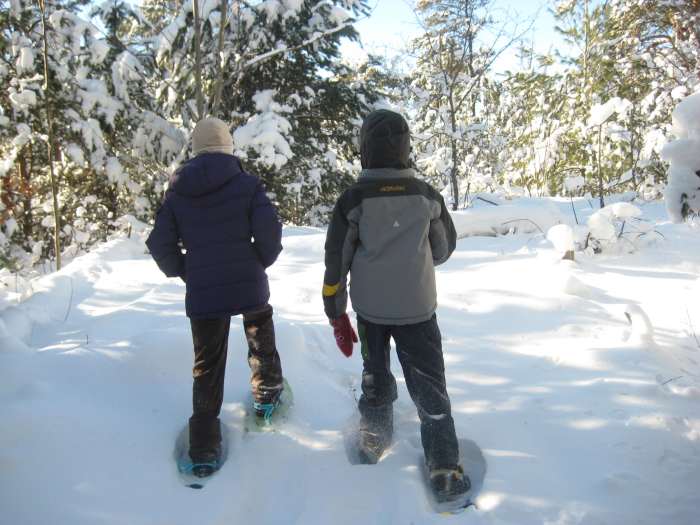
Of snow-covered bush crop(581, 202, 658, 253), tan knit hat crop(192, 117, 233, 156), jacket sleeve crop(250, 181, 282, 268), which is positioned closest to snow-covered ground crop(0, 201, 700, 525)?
snow-covered bush crop(581, 202, 658, 253)

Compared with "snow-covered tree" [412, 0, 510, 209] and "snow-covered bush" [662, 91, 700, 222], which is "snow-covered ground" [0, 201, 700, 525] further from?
"snow-covered tree" [412, 0, 510, 209]

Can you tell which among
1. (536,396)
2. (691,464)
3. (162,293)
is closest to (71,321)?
(162,293)

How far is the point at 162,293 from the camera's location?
13.5ft

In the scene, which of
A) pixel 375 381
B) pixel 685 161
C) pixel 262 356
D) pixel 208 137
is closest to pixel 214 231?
pixel 208 137

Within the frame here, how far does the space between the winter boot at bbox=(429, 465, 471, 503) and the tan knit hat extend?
186 cm

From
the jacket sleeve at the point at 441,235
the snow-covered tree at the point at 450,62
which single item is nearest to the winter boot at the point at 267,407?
the jacket sleeve at the point at 441,235

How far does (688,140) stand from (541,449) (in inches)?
59.7

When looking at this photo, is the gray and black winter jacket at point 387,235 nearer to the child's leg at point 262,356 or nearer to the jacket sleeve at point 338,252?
the jacket sleeve at point 338,252

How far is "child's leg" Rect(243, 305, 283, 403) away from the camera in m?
2.33

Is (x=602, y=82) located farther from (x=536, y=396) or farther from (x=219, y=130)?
(x=219, y=130)

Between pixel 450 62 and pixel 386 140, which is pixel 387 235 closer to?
pixel 386 140

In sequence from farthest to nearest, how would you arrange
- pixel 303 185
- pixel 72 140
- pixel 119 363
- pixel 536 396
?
pixel 303 185
pixel 72 140
pixel 119 363
pixel 536 396

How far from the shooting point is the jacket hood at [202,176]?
207 cm

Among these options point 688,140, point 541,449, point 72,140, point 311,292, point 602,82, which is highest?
point 602,82
